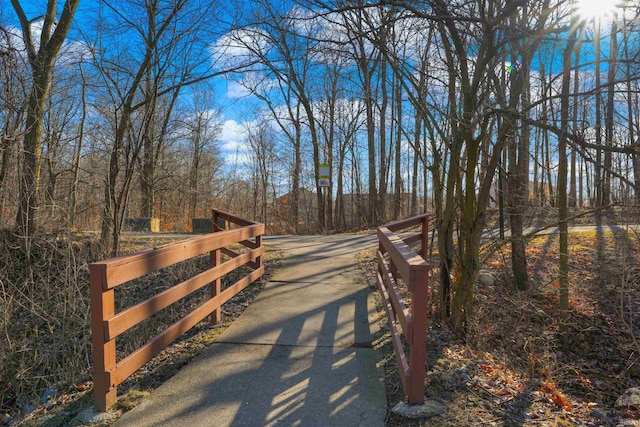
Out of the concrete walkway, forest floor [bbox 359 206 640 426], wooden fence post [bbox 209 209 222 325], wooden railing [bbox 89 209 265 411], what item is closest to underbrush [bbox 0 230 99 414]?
wooden railing [bbox 89 209 265 411]

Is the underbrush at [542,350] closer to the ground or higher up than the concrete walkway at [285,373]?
closer to the ground

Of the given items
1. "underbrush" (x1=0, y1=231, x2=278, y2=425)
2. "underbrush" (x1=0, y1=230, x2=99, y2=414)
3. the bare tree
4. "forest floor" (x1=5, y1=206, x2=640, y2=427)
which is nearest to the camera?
"forest floor" (x1=5, y1=206, x2=640, y2=427)

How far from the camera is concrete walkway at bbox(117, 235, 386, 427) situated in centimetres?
301

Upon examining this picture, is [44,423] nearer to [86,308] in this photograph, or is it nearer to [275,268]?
[86,308]

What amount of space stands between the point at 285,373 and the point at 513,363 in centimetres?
297

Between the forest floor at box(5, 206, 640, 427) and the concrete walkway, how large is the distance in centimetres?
18

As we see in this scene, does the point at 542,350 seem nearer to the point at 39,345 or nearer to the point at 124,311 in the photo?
the point at 124,311

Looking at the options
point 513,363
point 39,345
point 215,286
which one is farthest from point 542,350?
point 39,345

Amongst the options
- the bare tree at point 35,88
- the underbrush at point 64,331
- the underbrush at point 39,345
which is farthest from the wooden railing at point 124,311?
the bare tree at point 35,88

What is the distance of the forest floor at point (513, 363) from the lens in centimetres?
318

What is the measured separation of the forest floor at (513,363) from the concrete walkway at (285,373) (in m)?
0.18

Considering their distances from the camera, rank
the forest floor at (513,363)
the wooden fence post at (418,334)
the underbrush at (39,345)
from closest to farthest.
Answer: the wooden fence post at (418,334)
the forest floor at (513,363)
the underbrush at (39,345)

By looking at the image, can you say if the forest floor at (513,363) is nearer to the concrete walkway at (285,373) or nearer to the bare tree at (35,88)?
the concrete walkway at (285,373)

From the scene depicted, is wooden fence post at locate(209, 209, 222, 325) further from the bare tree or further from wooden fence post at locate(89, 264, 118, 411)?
the bare tree
